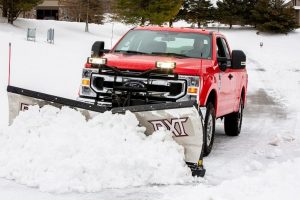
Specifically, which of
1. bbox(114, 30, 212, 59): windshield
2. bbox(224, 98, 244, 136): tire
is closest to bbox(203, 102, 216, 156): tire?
bbox(114, 30, 212, 59): windshield

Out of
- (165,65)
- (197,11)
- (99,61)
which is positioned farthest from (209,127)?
(197,11)

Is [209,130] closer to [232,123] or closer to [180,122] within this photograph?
[180,122]

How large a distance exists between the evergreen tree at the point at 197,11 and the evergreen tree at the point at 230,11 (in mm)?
999

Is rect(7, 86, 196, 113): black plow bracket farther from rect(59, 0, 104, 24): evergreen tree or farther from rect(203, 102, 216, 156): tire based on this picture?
rect(59, 0, 104, 24): evergreen tree

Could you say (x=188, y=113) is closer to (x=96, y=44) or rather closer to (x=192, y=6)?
(x=96, y=44)

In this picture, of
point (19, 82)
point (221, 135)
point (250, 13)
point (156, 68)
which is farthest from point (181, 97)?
point (250, 13)

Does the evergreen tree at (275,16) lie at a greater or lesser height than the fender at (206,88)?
greater

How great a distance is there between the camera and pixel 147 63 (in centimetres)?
783

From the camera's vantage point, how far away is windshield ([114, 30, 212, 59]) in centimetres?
880

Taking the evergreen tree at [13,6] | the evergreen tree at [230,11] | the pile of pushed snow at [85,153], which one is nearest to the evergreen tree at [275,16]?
the evergreen tree at [230,11]

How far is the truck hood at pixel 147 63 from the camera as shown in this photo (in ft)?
25.4

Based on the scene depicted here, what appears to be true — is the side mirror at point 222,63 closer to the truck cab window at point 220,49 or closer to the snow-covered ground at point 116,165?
the truck cab window at point 220,49

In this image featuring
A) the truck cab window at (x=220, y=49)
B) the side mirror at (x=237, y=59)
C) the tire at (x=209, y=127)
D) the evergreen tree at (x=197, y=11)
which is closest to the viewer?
the tire at (x=209, y=127)

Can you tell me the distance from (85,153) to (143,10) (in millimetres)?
43533
